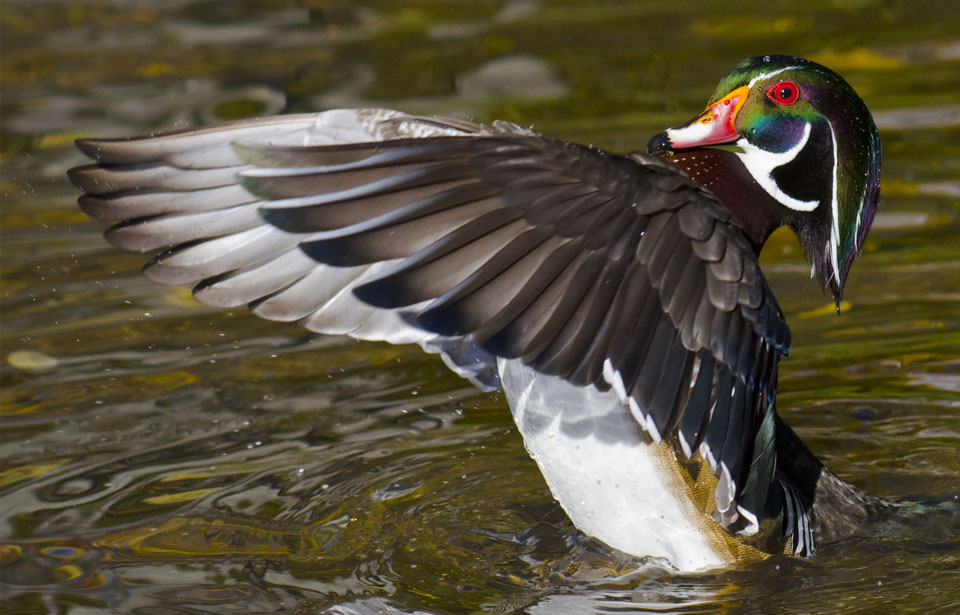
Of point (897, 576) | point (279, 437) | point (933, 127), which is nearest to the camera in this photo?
point (897, 576)

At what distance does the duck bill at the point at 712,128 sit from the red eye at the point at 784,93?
0.26 ft

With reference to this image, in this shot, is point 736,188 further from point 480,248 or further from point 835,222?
point 480,248

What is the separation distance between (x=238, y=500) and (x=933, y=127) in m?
4.50

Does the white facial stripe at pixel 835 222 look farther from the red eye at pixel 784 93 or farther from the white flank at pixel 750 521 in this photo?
the white flank at pixel 750 521

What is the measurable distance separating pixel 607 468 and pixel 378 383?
1.70 metres

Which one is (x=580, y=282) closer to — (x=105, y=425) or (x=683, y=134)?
(x=683, y=134)

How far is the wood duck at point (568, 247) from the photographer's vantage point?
116 inches

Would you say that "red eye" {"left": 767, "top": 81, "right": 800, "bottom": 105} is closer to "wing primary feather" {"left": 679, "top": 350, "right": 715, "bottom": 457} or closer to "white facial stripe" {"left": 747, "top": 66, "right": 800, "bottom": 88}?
"white facial stripe" {"left": 747, "top": 66, "right": 800, "bottom": 88}

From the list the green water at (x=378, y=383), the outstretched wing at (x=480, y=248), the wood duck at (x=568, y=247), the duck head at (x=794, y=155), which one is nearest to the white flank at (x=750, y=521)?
the wood duck at (x=568, y=247)

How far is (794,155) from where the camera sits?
3.60 metres

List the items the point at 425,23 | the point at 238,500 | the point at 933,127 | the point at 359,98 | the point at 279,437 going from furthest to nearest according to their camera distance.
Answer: the point at 425,23, the point at 359,98, the point at 933,127, the point at 279,437, the point at 238,500

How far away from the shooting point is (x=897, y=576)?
365 cm

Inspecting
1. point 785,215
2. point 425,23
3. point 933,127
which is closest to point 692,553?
point 785,215

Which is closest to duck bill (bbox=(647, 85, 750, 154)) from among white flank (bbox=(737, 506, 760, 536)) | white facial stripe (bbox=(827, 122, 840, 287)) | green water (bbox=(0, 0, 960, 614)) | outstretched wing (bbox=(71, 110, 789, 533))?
white facial stripe (bbox=(827, 122, 840, 287))
